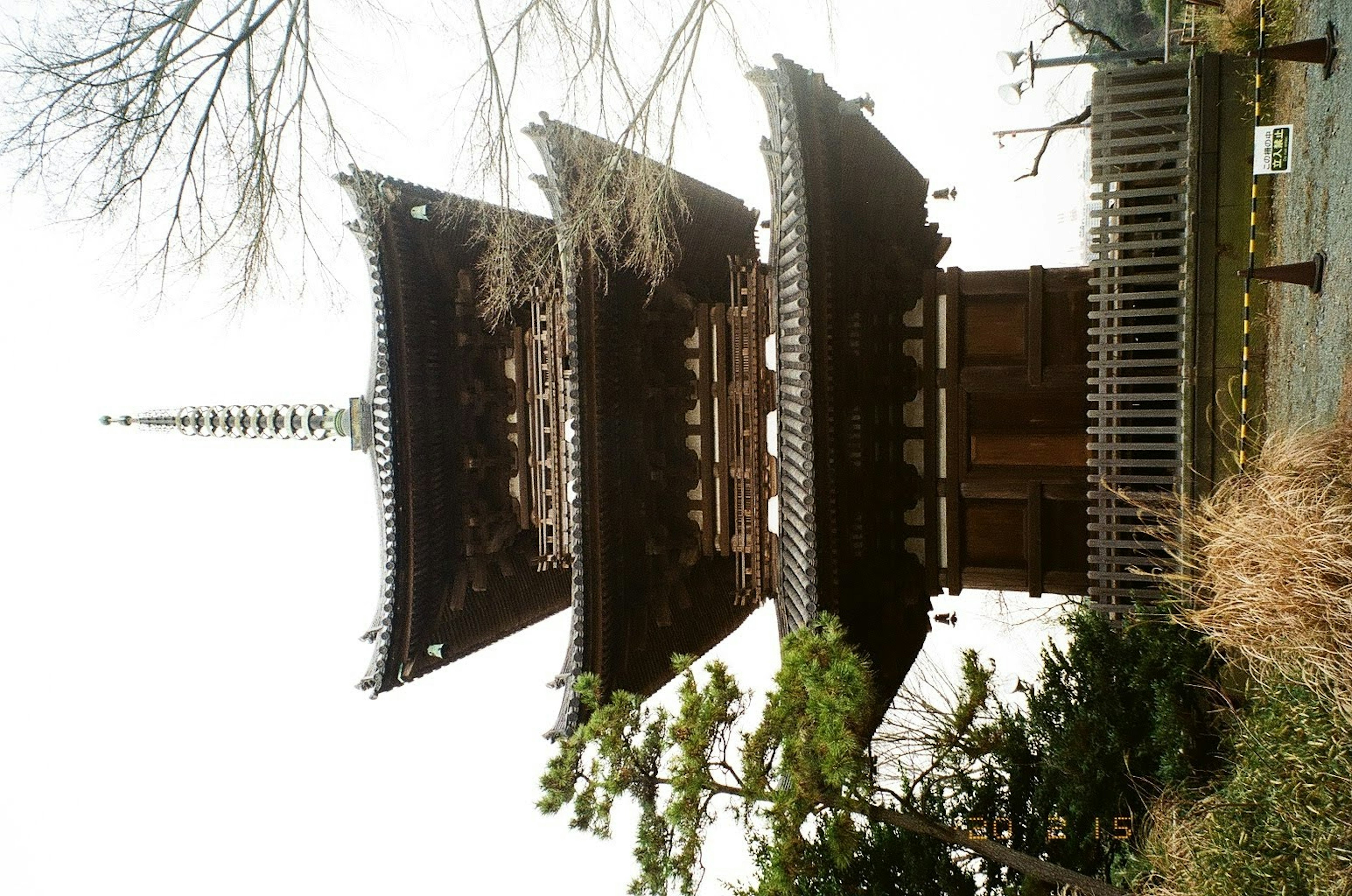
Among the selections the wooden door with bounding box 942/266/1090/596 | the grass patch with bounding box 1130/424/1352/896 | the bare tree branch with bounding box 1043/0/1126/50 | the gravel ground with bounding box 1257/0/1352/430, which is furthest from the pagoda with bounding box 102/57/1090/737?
the bare tree branch with bounding box 1043/0/1126/50

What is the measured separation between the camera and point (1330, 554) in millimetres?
6438

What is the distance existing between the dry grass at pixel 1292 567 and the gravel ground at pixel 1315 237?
62cm

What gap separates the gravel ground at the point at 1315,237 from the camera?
24.4 ft

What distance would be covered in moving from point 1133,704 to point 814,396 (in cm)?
528

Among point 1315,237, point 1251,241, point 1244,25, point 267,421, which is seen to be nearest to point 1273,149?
point 1251,241

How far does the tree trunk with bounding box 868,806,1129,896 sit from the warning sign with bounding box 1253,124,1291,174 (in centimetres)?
756

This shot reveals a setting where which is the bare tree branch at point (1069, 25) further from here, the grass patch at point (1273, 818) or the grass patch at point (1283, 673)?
the grass patch at point (1273, 818)

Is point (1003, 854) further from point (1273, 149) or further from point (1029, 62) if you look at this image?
point (1029, 62)

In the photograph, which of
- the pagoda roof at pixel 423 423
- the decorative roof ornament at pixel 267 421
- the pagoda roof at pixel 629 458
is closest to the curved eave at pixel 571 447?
the pagoda roof at pixel 629 458

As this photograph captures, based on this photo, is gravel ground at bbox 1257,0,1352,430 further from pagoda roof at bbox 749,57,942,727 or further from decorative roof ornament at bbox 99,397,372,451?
decorative roof ornament at bbox 99,397,372,451

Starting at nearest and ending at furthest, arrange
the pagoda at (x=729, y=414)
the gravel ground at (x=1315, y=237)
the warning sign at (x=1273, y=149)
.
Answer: the gravel ground at (x=1315, y=237) → the warning sign at (x=1273, y=149) → the pagoda at (x=729, y=414)

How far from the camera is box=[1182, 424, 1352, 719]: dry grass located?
6402 mm

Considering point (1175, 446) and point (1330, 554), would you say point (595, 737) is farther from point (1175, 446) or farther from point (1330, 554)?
point (1175, 446)

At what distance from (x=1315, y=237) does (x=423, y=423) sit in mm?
10717
